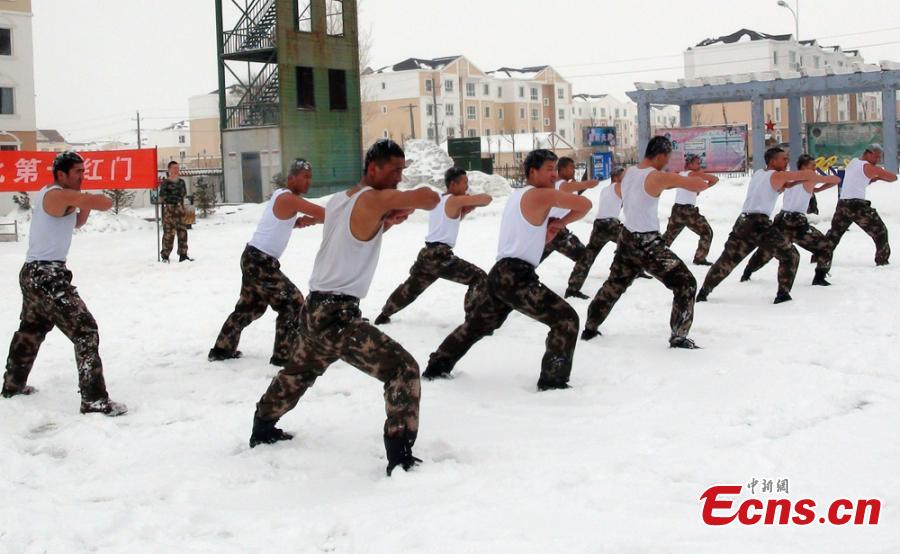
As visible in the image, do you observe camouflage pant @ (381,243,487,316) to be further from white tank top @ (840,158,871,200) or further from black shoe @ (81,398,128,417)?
white tank top @ (840,158,871,200)

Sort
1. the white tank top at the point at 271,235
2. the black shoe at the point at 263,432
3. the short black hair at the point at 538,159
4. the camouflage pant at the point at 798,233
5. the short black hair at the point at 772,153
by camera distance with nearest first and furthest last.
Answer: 1. the black shoe at the point at 263,432
2. the short black hair at the point at 538,159
3. the white tank top at the point at 271,235
4. the short black hair at the point at 772,153
5. the camouflage pant at the point at 798,233

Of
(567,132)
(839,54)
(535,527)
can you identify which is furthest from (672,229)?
(567,132)

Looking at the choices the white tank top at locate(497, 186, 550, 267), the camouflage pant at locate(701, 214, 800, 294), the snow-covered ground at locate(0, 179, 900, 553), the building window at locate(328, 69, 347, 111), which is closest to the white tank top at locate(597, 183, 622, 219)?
the camouflage pant at locate(701, 214, 800, 294)

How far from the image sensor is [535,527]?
163 inches

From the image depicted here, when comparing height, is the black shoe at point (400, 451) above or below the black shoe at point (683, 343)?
below

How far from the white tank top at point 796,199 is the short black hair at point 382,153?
726 centimetres

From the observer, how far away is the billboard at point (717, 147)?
87.0ft

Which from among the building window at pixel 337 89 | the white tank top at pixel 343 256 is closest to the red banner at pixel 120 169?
the white tank top at pixel 343 256

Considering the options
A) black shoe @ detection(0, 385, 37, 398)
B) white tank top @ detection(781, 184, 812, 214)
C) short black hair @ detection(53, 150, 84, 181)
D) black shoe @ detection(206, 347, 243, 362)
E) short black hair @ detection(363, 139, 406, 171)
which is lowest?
black shoe @ detection(0, 385, 37, 398)

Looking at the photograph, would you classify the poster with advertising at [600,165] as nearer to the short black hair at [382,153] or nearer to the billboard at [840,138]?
the billboard at [840,138]

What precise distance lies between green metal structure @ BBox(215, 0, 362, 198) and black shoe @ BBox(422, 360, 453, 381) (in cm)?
2820

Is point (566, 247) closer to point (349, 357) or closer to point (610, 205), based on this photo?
point (610, 205)

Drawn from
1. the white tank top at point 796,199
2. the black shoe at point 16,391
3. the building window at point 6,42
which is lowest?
the black shoe at point 16,391

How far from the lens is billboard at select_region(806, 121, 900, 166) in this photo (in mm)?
26484
